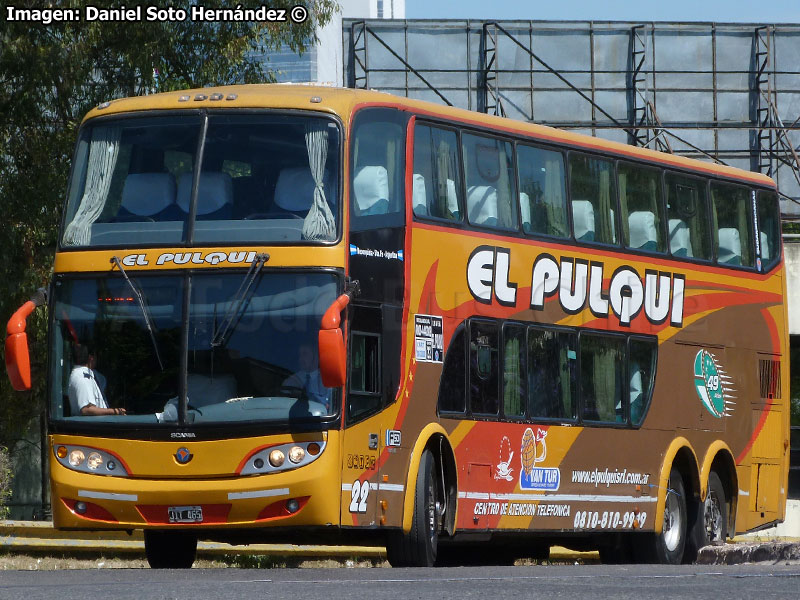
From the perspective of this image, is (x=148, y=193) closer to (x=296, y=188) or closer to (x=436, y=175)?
(x=296, y=188)

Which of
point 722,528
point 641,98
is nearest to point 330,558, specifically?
point 722,528

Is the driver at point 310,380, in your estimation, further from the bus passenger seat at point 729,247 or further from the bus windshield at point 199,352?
the bus passenger seat at point 729,247

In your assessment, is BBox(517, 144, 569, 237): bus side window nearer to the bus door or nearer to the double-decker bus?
the double-decker bus

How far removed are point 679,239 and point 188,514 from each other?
739cm

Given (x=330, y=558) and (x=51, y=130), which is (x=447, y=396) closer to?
(x=330, y=558)

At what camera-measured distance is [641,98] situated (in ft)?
139

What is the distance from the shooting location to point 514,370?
49.7 ft

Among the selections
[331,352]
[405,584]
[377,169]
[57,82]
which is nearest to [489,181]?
[377,169]

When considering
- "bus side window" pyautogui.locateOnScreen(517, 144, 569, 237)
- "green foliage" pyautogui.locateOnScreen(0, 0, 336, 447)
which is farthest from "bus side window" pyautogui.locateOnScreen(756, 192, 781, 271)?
"green foliage" pyautogui.locateOnScreen(0, 0, 336, 447)

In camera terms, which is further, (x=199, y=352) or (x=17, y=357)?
(x=199, y=352)

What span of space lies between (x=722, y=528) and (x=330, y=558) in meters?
5.02

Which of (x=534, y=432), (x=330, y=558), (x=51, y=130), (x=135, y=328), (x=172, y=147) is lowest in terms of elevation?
(x=330, y=558)

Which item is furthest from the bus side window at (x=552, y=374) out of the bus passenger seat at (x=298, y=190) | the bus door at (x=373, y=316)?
the bus passenger seat at (x=298, y=190)

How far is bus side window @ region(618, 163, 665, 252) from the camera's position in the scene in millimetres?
16953
